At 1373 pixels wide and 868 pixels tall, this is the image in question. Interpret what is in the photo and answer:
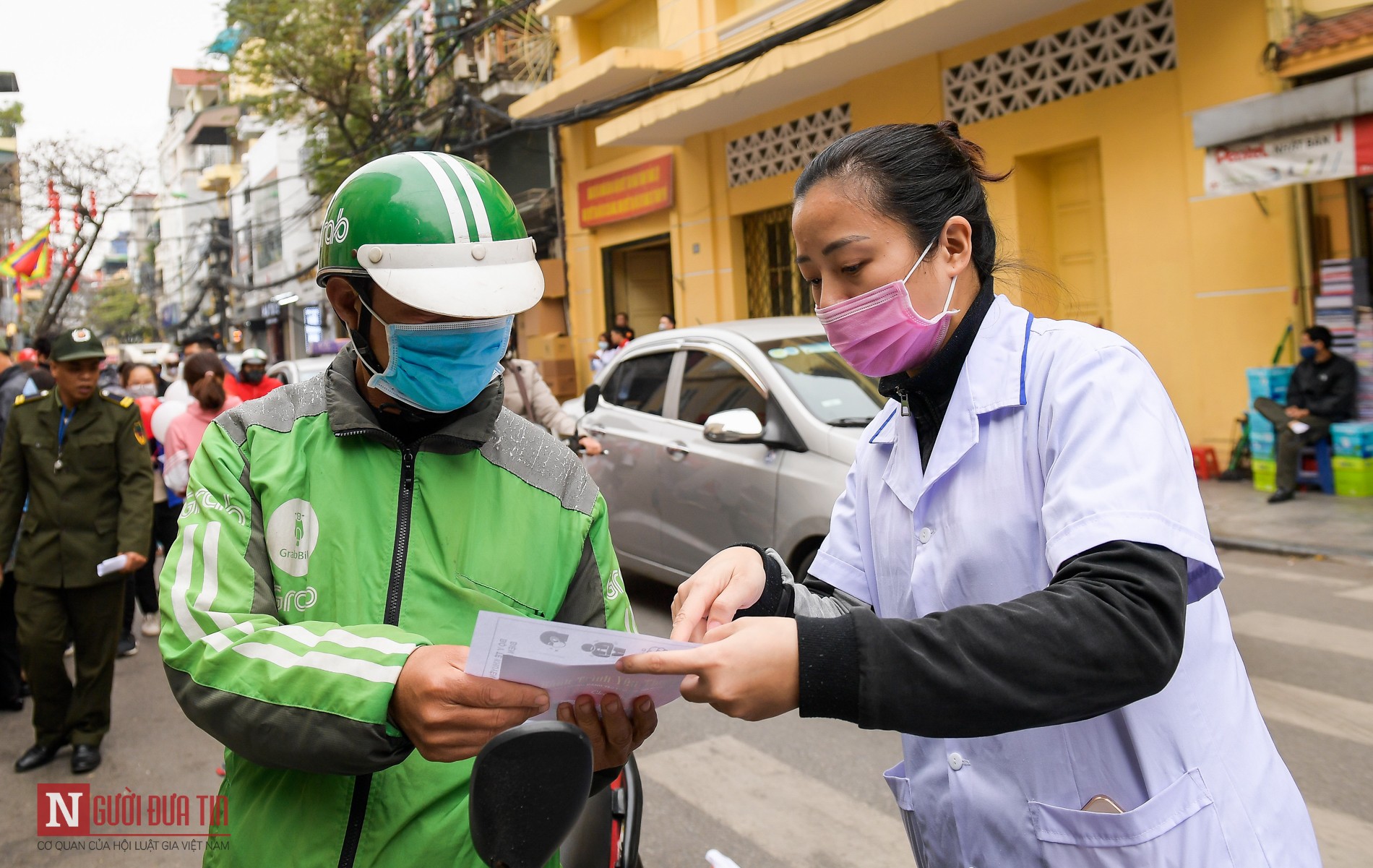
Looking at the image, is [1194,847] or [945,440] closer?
[1194,847]

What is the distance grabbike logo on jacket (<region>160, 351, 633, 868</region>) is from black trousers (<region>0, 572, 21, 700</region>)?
16.3 ft

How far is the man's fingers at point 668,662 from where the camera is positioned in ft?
3.75

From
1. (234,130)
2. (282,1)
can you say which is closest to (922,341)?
(282,1)

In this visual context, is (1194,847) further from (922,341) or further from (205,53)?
(205,53)

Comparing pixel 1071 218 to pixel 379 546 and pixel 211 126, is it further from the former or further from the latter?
pixel 211 126

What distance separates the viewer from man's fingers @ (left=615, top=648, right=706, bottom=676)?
3.75 feet

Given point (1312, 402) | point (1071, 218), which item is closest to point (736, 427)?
point (1312, 402)

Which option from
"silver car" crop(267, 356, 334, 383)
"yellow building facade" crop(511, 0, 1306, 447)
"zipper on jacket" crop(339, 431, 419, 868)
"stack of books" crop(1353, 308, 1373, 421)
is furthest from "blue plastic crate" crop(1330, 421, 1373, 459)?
"zipper on jacket" crop(339, 431, 419, 868)

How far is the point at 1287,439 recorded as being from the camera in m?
9.35

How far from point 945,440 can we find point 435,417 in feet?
2.77

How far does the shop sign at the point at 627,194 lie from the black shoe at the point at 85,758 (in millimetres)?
14141

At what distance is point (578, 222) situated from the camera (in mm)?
20500

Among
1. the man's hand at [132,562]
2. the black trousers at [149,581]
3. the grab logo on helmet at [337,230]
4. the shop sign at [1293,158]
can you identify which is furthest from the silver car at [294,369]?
the grab logo on helmet at [337,230]

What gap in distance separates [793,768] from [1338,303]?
25.8ft
